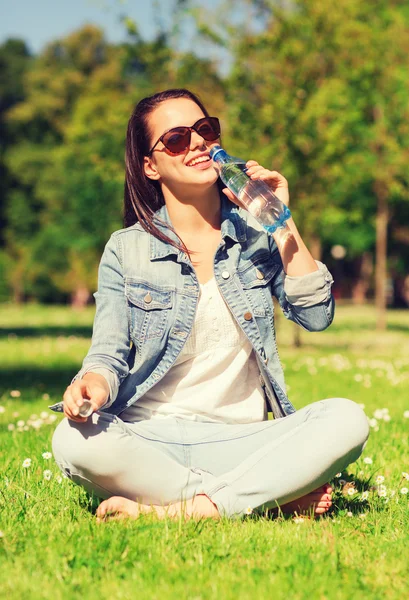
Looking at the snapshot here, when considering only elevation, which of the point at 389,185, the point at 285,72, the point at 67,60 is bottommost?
the point at 389,185

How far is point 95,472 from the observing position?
3.55 m

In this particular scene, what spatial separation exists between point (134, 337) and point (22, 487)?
1020mm

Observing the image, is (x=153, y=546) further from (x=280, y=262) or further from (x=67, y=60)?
(x=67, y=60)

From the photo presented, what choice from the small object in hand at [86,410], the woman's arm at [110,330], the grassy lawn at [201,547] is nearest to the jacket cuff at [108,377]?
the woman's arm at [110,330]

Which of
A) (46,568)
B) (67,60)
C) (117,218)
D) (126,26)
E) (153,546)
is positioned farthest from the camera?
(67,60)

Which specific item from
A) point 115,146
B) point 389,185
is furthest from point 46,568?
point 389,185

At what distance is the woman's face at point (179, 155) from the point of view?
162 inches

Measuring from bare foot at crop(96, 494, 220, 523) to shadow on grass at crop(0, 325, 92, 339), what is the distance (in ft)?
53.1

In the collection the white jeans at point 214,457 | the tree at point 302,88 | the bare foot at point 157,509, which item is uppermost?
the tree at point 302,88

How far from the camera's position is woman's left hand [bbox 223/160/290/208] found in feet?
13.0

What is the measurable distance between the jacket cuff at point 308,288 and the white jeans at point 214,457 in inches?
19.3

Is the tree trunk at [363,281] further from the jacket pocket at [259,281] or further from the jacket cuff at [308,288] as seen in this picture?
the jacket cuff at [308,288]

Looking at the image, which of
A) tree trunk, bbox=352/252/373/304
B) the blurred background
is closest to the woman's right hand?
the blurred background

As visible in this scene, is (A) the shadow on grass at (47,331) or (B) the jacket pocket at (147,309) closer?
(B) the jacket pocket at (147,309)
